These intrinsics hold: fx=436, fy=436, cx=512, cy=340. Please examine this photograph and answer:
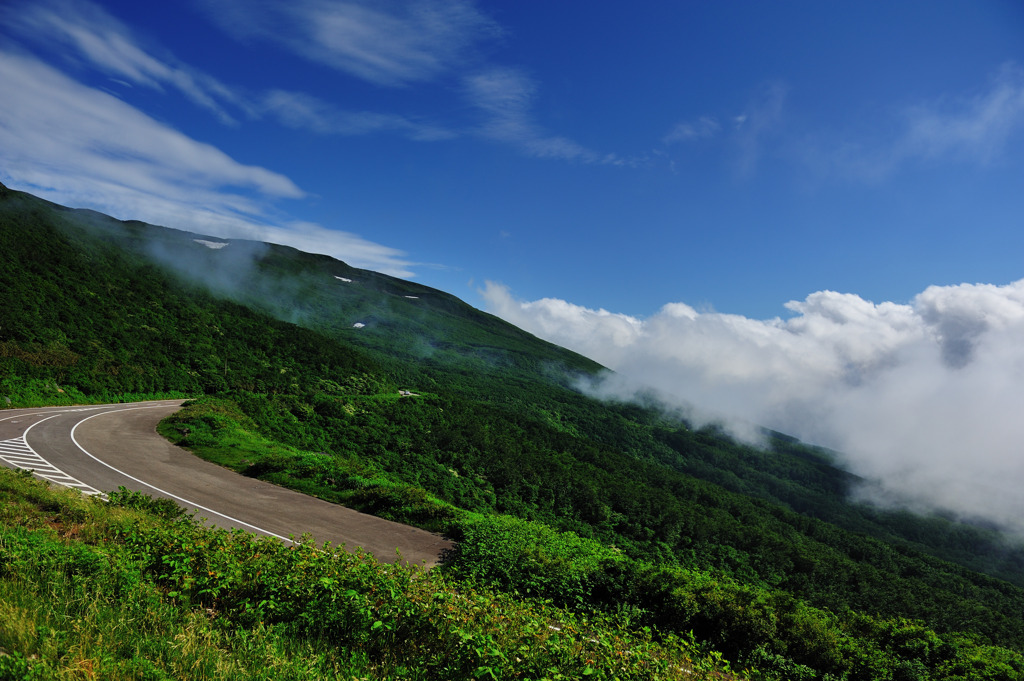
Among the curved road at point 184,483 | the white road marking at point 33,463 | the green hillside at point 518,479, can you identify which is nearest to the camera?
the green hillside at point 518,479

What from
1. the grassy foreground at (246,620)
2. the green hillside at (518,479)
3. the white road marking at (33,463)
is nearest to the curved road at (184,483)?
the white road marking at (33,463)

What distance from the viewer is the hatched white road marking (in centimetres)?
1523

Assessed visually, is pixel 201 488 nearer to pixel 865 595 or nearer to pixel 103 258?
pixel 865 595

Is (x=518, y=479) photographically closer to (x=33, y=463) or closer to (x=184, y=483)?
(x=184, y=483)

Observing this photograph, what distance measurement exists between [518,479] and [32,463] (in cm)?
2632

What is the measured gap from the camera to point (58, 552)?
20.0ft

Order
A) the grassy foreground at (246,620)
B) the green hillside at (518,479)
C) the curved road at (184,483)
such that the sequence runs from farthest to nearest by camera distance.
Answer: the curved road at (184,483) → the green hillside at (518,479) → the grassy foreground at (246,620)

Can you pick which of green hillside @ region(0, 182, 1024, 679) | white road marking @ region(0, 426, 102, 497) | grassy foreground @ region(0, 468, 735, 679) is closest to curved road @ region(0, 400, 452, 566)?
white road marking @ region(0, 426, 102, 497)

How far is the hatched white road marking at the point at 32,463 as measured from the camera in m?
15.2

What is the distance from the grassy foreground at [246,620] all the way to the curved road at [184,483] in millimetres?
4338

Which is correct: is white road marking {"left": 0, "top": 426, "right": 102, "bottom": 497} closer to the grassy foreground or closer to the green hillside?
the green hillside

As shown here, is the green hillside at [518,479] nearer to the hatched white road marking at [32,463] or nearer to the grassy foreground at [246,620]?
the grassy foreground at [246,620]

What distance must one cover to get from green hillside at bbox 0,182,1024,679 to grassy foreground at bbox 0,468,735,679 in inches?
156

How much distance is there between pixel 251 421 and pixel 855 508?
372ft
